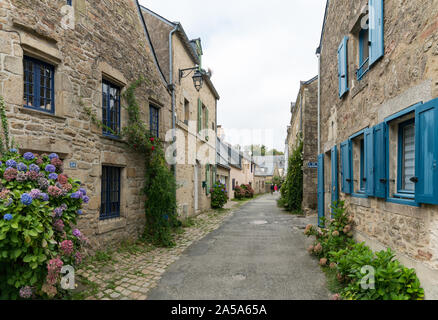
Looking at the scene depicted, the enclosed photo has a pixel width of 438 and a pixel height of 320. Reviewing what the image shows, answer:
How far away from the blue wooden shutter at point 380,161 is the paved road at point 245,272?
1.79 m

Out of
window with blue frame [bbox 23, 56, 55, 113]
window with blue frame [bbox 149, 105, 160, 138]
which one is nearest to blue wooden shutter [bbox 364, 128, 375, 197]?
window with blue frame [bbox 149, 105, 160, 138]

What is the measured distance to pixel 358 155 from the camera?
17.5 feet

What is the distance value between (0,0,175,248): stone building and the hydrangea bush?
0.94m

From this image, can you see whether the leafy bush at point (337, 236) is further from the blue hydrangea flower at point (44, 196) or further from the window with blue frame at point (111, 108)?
the window with blue frame at point (111, 108)

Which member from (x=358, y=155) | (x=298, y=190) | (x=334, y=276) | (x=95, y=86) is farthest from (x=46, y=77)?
(x=298, y=190)

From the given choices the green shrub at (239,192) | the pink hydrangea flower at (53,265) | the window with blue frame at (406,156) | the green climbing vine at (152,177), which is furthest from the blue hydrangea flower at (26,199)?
the green shrub at (239,192)

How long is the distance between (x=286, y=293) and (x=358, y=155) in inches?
135

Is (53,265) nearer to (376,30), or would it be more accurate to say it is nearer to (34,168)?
(34,168)

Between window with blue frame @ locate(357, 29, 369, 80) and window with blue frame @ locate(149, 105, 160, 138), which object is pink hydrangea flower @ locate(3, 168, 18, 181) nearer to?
window with blue frame @ locate(149, 105, 160, 138)

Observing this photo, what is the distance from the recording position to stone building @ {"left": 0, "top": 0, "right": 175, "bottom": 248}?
360 cm

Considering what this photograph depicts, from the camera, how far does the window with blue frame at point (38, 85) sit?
3.84 meters

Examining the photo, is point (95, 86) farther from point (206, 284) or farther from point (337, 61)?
point (337, 61)

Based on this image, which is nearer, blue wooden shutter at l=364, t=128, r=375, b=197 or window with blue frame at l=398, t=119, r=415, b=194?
window with blue frame at l=398, t=119, r=415, b=194

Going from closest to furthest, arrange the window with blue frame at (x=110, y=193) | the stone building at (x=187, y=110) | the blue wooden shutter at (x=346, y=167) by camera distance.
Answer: the window with blue frame at (x=110, y=193)
the blue wooden shutter at (x=346, y=167)
the stone building at (x=187, y=110)
